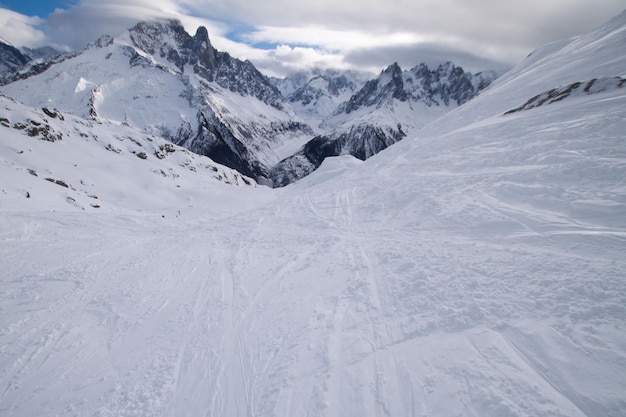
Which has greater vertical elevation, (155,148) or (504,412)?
(155,148)

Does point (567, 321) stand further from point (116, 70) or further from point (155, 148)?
point (116, 70)

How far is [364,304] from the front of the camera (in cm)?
765

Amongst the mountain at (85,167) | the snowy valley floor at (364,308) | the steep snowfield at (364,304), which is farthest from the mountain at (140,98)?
the snowy valley floor at (364,308)

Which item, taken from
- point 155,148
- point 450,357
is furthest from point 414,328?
point 155,148

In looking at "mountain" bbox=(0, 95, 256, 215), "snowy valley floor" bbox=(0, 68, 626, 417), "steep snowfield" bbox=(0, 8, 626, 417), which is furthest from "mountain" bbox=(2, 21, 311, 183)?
"snowy valley floor" bbox=(0, 68, 626, 417)

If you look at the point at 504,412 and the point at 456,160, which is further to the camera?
the point at 456,160

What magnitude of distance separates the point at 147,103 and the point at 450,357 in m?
182

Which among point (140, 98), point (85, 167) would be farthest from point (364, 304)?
point (140, 98)

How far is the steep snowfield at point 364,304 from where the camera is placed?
5148 millimetres

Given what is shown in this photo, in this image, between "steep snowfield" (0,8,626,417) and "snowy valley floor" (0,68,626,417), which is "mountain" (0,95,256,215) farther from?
"snowy valley floor" (0,68,626,417)

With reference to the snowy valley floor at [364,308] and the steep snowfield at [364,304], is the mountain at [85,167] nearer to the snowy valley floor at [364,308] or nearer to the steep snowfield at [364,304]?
the steep snowfield at [364,304]

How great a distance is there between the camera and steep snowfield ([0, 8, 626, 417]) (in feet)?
16.9

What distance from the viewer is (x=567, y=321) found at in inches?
217

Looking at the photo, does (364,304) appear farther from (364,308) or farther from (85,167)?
(85,167)
